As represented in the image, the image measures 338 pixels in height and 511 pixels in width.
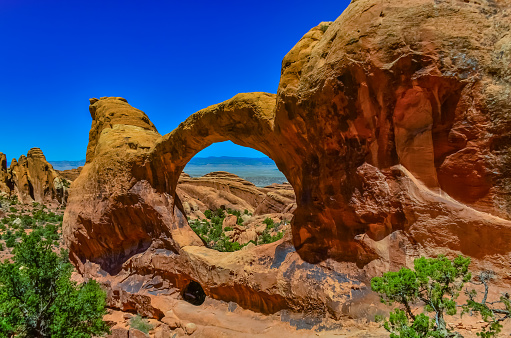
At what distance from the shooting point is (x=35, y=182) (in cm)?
3206

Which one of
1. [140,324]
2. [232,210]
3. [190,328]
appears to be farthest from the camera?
[232,210]

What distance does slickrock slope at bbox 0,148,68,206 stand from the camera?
1244 inches

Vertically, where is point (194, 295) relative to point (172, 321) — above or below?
below

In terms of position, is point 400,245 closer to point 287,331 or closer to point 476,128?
point 476,128

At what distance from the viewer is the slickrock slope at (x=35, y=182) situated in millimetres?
31594

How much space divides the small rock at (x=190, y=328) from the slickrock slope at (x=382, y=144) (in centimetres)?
110

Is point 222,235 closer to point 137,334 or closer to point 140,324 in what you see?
point 140,324

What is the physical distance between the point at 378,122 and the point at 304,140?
1702mm

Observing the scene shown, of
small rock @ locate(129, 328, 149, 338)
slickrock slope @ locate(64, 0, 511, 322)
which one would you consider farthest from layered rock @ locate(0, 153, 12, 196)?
slickrock slope @ locate(64, 0, 511, 322)

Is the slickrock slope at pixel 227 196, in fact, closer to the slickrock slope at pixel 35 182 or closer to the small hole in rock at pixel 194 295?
the slickrock slope at pixel 35 182

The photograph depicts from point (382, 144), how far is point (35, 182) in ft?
123

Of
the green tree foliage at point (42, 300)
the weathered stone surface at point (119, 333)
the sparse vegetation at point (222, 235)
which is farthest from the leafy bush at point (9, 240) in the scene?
the green tree foliage at point (42, 300)

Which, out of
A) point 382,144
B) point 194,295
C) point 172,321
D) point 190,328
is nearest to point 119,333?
point 172,321

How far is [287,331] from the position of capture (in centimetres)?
620
